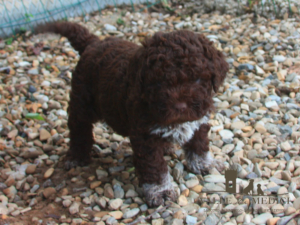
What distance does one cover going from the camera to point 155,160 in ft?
11.2

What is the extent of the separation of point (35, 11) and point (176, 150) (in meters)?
4.63

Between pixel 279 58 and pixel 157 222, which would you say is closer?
pixel 157 222

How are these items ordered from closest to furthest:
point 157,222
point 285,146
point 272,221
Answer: point 272,221, point 157,222, point 285,146

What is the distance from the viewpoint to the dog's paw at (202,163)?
156 inches

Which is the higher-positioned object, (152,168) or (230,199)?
(152,168)

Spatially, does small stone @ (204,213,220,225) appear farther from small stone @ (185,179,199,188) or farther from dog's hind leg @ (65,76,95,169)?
dog's hind leg @ (65,76,95,169)

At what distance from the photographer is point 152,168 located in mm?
3441

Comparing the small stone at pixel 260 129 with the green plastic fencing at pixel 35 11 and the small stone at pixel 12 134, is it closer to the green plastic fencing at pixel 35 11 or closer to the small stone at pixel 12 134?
the small stone at pixel 12 134

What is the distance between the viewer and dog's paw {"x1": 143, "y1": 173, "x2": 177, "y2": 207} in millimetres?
3549

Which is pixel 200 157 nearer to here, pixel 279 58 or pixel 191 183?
pixel 191 183

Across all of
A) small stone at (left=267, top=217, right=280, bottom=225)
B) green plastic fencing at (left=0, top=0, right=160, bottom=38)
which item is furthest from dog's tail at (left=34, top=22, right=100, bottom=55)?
green plastic fencing at (left=0, top=0, right=160, bottom=38)

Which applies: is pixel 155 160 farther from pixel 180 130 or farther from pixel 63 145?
Answer: pixel 63 145

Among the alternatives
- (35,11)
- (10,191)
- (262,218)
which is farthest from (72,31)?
(35,11)

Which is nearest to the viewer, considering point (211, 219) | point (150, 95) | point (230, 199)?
point (150, 95)
